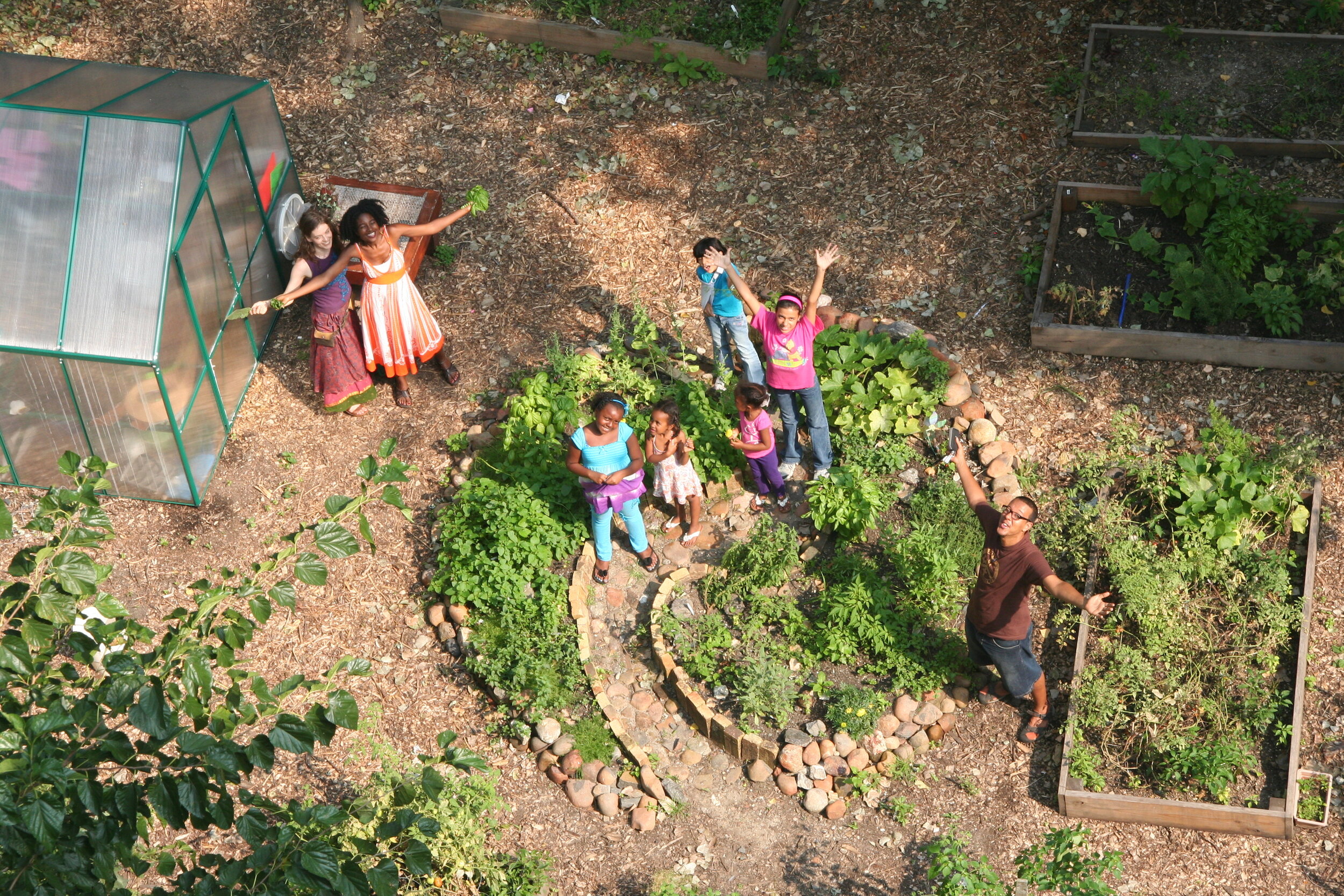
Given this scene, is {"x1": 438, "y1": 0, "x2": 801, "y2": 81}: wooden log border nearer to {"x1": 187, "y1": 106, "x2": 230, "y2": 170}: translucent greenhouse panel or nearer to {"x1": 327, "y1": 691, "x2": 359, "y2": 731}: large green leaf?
{"x1": 187, "y1": 106, "x2": 230, "y2": 170}: translucent greenhouse panel

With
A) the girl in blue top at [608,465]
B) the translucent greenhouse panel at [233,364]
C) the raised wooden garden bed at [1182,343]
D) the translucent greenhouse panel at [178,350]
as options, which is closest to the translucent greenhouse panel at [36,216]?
the translucent greenhouse panel at [178,350]

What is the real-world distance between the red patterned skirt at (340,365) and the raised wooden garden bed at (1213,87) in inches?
235

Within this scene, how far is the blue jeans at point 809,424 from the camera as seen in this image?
25.8 feet

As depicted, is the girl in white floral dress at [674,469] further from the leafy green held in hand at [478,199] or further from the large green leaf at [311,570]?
the large green leaf at [311,570]

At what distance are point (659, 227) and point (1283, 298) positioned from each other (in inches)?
185

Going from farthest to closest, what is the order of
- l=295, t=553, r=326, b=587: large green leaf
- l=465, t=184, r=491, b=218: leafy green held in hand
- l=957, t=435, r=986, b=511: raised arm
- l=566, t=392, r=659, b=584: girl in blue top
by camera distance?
l=465, t=184, r=491, b=218: leafy green held in hand < l=566, t=392, r=659, b=584: girl in blue top < l=957, t=435, r=986, b=511: raised arm < l=295, t=553, r=326, b=587: large green leaf

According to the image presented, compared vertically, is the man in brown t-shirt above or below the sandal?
above

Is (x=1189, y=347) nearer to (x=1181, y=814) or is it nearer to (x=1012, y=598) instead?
(x=1012, y=598)

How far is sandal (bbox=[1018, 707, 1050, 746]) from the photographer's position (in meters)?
6.91

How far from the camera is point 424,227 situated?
8672 mm

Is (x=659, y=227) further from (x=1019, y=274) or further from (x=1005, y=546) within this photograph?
(x=1005, y=546)

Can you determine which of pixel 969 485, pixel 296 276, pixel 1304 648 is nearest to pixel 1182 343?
pixel 1304 648

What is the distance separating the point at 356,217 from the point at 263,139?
75.1 inches

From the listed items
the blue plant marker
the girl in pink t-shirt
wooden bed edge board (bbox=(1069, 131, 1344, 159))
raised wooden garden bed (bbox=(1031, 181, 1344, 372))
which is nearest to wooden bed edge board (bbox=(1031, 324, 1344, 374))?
raised wooden garden bed (bbox=(1031, 181, 1344, 372))
